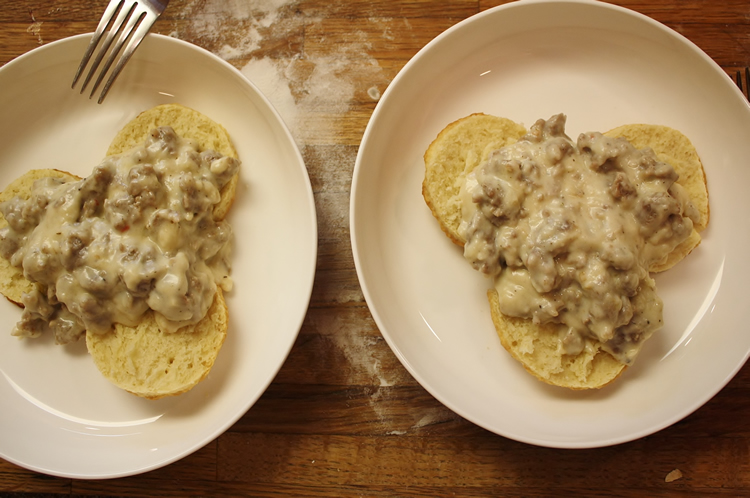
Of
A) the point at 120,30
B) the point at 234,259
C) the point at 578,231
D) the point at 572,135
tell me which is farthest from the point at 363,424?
the point at 120,30

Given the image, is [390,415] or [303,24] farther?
[303,24]

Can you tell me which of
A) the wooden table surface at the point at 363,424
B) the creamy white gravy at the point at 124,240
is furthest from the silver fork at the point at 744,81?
the creamy white gravy at the point at 124,240

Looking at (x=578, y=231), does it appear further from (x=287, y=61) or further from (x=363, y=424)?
(x=287, y=61)

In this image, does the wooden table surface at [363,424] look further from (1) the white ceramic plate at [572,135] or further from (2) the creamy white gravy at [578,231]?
(2) the creamy white gravy at [578,231]

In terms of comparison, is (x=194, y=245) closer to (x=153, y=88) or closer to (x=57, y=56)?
(x=153, y=88)

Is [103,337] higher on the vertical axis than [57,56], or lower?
lower

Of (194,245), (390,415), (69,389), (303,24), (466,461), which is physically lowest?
(466,461)

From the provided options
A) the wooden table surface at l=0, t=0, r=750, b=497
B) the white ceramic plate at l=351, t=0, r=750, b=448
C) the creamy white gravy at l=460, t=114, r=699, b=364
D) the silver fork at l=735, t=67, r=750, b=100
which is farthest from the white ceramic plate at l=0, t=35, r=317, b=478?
the silver fork at l=735, t=67, r=750, b=100

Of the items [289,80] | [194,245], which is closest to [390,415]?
[194,245]

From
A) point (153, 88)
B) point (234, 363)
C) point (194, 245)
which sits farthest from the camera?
point (153, 88)

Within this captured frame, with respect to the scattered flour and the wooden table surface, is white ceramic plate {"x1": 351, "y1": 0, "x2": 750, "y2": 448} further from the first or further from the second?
the scattered flour
